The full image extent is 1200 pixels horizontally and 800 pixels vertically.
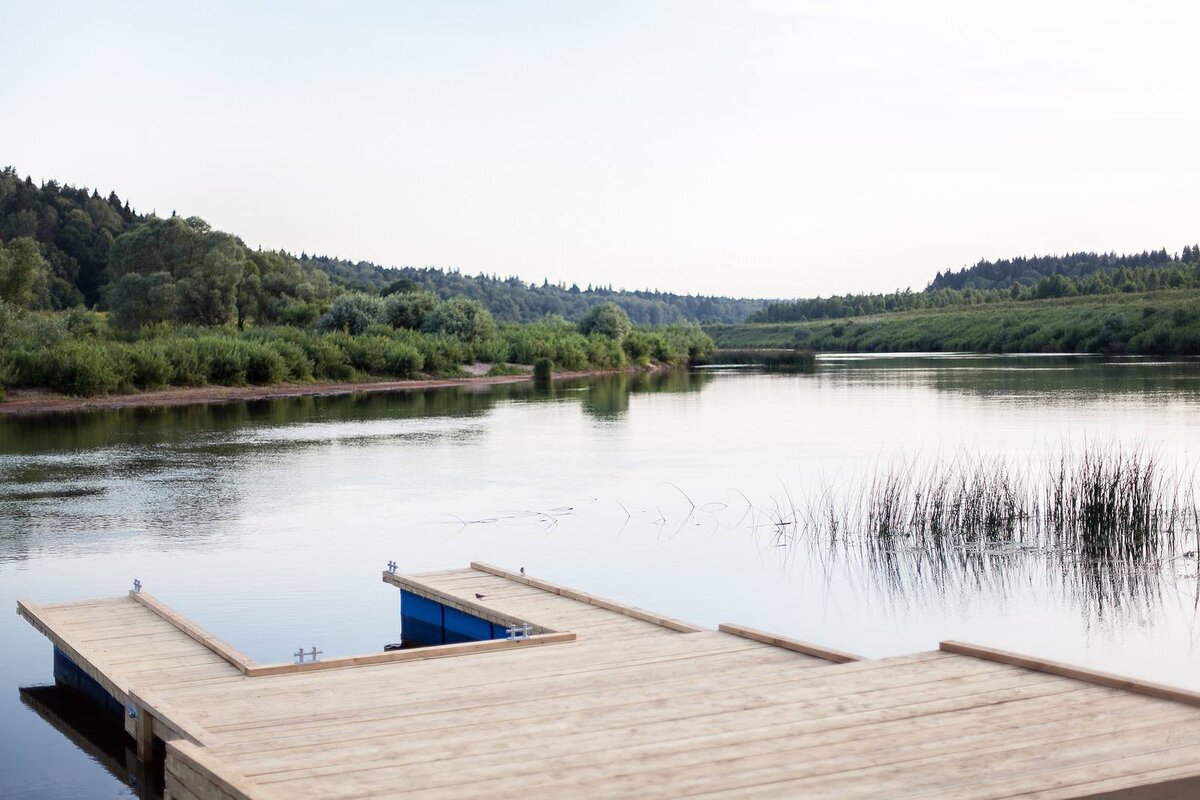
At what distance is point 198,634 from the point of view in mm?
8711

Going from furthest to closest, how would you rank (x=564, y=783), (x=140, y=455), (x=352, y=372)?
1. (x=352, y=372)
2. (x=140, y=455)
3. (x=564, y=783)

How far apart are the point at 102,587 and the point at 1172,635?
940 cm

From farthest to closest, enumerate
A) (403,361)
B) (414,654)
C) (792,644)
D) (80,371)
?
(403,361)
(80,371)
(414,654)
(792,644)

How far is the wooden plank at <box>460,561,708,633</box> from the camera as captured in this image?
8648 millimetres

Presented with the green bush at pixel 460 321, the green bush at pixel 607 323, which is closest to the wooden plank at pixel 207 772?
the green bush at pixel 460 321

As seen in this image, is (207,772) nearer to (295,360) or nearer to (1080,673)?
(1080,673)

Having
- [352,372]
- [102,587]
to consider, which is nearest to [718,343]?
[352,372]

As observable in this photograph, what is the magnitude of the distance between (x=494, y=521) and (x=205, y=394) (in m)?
26.7

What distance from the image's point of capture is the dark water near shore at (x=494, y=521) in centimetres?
1055

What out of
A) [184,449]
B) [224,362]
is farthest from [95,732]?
[224,362]

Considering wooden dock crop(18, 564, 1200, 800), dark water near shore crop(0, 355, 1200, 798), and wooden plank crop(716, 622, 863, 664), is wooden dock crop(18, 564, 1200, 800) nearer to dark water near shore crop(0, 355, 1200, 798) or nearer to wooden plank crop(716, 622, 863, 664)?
wooden plank crop(716, 622, 863, 664)

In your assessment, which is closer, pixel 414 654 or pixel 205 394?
pixel 414 654

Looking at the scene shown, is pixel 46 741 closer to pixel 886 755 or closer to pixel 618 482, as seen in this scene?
pixel 886 755

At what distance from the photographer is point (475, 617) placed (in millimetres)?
9812
